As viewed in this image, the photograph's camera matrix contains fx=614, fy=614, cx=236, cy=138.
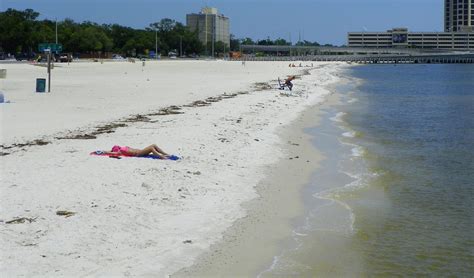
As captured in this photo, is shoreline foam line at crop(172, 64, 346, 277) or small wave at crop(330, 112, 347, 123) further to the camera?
small wave at crop(330, 112, 347, 123)

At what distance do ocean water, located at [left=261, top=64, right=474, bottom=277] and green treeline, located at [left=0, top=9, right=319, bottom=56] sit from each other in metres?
94.7

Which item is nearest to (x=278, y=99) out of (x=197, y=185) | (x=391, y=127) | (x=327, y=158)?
(x=391, y=127)

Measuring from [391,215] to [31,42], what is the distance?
104 meters

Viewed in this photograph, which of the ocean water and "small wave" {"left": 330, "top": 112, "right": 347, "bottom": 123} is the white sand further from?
"small wave" {"left": 330, "top": 112, "right": 347, "bottom": 123}

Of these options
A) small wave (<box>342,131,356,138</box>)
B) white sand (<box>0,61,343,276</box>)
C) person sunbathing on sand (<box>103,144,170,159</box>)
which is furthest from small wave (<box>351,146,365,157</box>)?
person sunbathing on sand (<box>103,144,170,159</box>)

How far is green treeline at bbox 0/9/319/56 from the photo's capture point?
104m

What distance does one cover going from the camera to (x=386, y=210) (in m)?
10.0

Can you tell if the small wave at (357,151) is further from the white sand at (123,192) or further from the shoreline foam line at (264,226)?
the white sand at (123,192)

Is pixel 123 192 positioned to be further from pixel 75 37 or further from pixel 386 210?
pixel 75 37

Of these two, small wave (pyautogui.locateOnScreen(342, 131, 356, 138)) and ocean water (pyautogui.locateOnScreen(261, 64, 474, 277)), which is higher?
small wave (pyautogui.locateOnScreen(342, 131, 356, 138))

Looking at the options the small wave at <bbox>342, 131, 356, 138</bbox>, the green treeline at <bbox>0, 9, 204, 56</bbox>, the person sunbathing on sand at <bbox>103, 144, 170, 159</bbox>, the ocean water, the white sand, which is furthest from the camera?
the green treeline at <bbox>0, 9, 204, 56</bbox>

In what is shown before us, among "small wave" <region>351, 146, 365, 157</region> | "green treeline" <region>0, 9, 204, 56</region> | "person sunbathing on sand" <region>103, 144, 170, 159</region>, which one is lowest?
"small wave" <region>351, 146, 365, 157</region>

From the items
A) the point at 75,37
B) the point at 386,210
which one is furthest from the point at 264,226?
the point at 75,37

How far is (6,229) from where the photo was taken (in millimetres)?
7289
